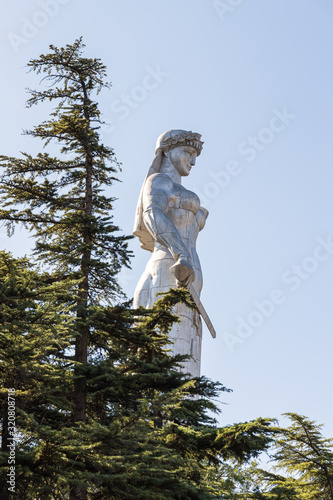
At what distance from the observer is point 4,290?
9.57 meters

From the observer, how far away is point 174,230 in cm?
1683

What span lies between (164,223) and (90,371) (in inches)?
252

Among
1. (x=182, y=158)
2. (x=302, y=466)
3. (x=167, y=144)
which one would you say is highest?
(x=167, y=144)

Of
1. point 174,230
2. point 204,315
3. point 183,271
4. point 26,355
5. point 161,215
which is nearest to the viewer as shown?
point 26,355

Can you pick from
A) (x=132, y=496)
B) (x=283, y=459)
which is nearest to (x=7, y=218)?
(x=132, y=496)

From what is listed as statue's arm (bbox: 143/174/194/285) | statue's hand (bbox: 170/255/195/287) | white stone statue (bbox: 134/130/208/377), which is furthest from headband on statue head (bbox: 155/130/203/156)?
statue's hand (bbox: 170/255/195/287)

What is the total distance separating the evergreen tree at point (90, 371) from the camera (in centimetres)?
941

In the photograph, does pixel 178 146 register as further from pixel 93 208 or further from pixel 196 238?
pixel 93 208

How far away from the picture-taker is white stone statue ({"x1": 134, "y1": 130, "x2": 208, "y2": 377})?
54.3 feet

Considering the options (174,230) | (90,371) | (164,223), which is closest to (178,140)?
(164,223)

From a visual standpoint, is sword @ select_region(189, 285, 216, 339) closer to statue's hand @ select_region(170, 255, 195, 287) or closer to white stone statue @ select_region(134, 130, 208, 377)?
white stone statue @ select_region(134, 130, 208, 377)

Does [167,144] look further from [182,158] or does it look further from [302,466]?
[302,466]

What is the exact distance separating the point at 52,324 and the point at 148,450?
2.12 metres

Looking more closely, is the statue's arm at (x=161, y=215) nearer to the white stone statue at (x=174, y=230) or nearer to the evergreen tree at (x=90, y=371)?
the white stone statue at (x=174, y=230)
